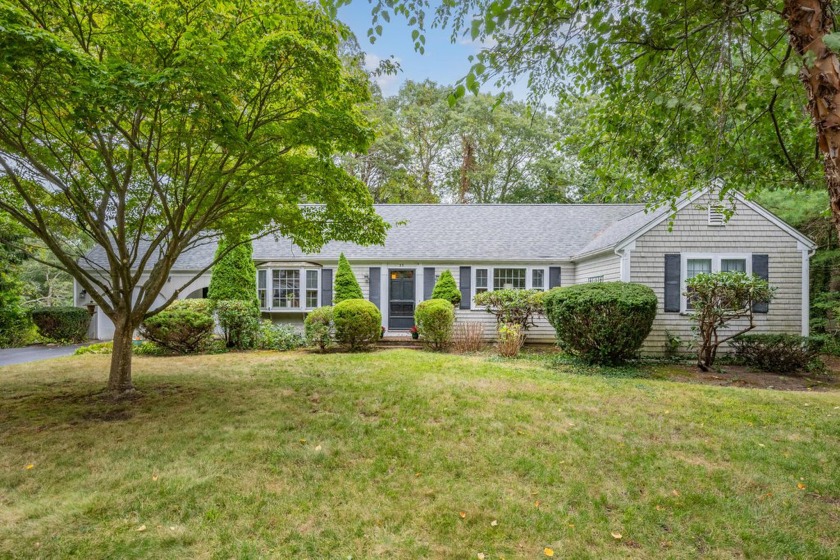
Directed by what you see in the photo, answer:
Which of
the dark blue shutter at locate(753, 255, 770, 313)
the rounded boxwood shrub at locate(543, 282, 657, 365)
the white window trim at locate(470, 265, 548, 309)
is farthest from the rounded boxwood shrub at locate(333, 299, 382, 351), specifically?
the dark blue shutter at locate(753, 255, 770, 313)

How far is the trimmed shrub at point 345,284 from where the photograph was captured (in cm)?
1188

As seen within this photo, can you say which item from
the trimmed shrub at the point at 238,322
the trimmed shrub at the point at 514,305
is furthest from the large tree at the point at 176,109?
the trimmed shrub at the point at 514,305

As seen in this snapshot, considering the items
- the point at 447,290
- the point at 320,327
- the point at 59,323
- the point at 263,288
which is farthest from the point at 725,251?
the point at 59,323

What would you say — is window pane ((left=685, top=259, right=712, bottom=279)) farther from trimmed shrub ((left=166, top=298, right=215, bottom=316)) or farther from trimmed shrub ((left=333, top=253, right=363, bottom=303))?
trimmed shrub ((left=166, top=298, right=215, bottom=316))

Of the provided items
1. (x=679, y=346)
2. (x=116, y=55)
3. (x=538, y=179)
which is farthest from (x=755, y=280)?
(x=538, y=179)

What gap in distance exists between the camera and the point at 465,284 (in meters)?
12.7

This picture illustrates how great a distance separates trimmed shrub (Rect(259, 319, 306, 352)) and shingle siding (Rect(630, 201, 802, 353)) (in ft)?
27.7

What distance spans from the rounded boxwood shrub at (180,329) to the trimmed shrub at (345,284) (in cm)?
333

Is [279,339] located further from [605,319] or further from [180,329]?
[605,319]

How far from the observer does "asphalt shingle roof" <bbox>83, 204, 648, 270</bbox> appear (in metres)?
12.8

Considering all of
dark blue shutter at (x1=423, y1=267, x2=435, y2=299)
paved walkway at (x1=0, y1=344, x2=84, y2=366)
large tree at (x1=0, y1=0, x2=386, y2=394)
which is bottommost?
paved walkway at (x1=0, y1=344, x2=84, y2=366)

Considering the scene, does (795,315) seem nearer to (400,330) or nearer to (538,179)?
(400,330)

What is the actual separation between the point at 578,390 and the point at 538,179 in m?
19.2

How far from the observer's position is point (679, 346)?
31.4ft
